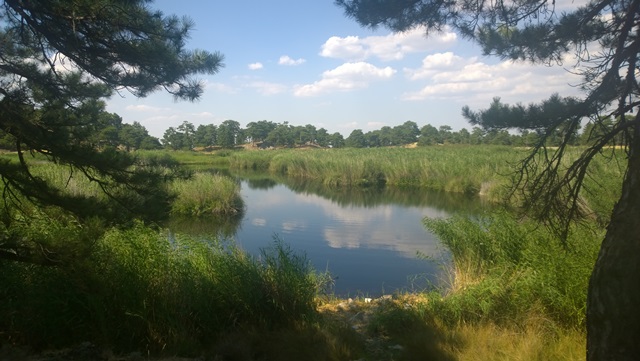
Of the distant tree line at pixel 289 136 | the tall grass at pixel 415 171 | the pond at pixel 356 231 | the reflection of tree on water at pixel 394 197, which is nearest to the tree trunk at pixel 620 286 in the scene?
the pond at pixel 356 231

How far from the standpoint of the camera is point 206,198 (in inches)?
634

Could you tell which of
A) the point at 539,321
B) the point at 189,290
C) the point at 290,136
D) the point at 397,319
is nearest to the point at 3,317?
the point at 189,290

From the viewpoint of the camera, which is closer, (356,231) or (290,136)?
(356,231)

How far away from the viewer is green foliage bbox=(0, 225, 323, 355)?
15.0 feet

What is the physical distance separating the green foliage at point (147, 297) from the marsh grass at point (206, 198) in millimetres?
10175

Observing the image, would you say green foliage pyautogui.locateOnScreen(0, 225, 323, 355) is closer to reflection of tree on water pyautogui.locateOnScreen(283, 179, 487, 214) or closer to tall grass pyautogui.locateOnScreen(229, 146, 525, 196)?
reflection of tree on water pyautogui.locateOnScreen(283, 179, 487, 214)

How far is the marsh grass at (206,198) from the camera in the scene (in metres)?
15.7

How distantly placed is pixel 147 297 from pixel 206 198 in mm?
11423

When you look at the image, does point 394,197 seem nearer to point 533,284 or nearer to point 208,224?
point 208,224

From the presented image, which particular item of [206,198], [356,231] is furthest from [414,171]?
[206,198]

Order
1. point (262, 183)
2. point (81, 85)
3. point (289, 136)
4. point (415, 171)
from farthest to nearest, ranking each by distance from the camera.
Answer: point (289, 136) < point (262, 183) < point (415, 171) < point (81, 85)

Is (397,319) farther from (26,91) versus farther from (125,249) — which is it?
(26,91)

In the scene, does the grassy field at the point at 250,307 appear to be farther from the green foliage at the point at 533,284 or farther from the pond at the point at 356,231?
the pond at the point at 356,231

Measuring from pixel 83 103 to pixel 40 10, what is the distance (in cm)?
102
